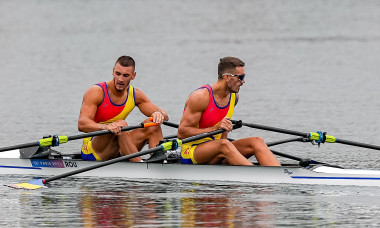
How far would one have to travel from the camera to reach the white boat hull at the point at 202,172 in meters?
14.0

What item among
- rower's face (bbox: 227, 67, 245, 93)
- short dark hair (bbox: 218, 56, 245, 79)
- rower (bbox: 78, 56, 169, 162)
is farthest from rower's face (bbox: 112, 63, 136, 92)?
rower's face (bbox: 227, 67, 245, 93)

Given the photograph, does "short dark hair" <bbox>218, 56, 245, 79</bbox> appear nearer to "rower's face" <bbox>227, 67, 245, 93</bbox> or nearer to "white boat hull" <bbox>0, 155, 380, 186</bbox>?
"rower's face" <bbox>227, 67, 245, 93</bbox>

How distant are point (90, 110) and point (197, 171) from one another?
5.55ft

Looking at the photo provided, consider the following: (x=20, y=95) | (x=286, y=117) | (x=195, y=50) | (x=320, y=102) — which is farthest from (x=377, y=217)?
(x=195, y=50)

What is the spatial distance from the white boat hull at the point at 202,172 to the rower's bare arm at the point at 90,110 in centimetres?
47

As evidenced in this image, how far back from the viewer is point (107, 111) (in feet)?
50.0

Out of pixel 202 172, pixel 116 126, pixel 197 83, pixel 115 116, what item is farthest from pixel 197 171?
pixel 197 83

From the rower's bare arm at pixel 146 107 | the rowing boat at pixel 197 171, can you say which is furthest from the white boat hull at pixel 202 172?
the rower's bare arm at pixel 146 107

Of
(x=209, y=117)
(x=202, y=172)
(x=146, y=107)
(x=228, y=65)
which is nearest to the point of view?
(x=228, y=65)

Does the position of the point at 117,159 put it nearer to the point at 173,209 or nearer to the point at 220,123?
the point at 220,123

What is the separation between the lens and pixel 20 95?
2647 cm

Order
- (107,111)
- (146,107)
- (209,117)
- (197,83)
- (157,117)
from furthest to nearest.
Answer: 1. (197,83)
2. (146,107)
3. (107,111)
4. (157,117)
5. (209,117)

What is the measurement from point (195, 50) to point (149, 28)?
30.0ft

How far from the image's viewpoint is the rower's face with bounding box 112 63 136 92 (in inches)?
586
